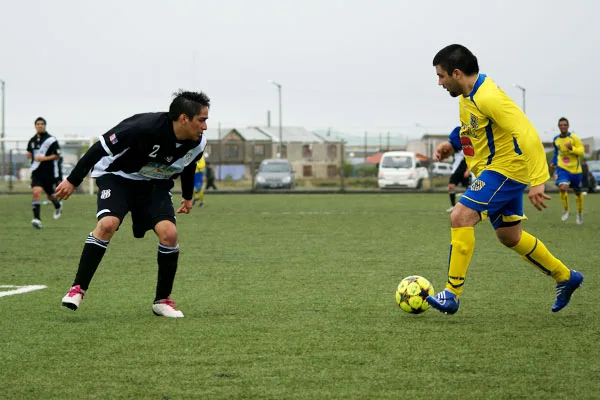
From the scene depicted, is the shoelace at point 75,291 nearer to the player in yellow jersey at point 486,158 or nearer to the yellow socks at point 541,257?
the player in yellow jersey at point 486,158

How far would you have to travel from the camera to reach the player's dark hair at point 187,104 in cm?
689

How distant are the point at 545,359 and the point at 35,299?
14.4 ft

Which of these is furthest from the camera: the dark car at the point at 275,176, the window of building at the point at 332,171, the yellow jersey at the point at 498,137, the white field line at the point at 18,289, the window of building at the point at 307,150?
the window of building at the point at 307,150

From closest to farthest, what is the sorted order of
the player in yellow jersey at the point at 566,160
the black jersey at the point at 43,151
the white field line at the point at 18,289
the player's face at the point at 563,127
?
the white field line at the point at 18,289
the black jersey at the point at 43,151
the player's face at the point at 563,127
the player in yellow jersey at the point at 566,160

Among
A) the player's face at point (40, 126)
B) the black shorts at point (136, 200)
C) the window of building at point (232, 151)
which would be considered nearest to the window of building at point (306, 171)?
the window of building at point (232, 151)

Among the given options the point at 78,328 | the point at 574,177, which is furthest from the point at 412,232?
the point at 78,328

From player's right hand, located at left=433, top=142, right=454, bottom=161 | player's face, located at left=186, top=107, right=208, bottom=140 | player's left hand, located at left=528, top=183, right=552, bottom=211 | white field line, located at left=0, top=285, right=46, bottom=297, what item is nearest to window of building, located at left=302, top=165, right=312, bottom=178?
white field line, located at left=0, top=285, right=46, bottom=297

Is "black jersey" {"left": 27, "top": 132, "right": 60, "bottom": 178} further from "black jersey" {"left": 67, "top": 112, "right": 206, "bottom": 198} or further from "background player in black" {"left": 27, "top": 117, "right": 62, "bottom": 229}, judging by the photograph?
"black jersey" {"left": 67, "top": 112, "right": 206, "bottom": 198}

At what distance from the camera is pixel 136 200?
7297 mm

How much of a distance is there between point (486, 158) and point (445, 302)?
1.09 m

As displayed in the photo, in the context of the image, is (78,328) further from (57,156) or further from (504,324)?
(57,156)

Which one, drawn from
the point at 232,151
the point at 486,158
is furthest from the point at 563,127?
the point at 232,151

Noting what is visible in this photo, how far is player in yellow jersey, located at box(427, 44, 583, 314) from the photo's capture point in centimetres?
663

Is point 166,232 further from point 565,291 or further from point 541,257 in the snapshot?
point 565,291
